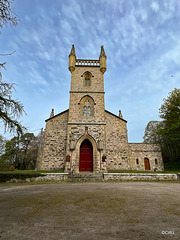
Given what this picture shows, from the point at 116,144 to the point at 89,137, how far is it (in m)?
4.74

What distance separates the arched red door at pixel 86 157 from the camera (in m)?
13.4

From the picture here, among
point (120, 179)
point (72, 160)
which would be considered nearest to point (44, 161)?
point (72, 160)

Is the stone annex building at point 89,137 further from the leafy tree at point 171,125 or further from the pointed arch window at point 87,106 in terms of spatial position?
the leafy tree at point 171,125

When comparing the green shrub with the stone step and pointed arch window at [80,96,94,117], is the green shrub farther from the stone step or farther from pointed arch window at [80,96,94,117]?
pointed arch window at [80,96,94,117]

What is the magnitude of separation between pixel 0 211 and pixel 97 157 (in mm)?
10236

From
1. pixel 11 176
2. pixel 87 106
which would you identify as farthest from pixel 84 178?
pixel 87 106

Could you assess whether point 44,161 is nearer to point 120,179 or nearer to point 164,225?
point 120,179

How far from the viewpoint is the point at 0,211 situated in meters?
3.24

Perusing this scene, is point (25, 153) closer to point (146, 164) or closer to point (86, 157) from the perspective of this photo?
point (86, 157)

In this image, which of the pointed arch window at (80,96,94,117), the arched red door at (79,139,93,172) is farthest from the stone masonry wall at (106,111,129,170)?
the pointed arch window at (80,96,94,117)

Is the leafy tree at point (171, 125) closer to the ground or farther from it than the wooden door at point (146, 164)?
farther from it

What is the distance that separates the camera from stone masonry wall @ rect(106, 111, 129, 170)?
1566cm

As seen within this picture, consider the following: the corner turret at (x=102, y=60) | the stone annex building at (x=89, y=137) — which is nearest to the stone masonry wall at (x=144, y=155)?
the stone annex building at (x=89, y=137)

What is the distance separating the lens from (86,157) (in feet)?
44.8
